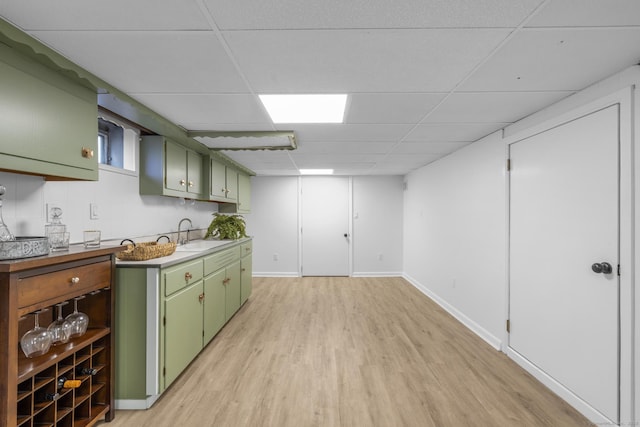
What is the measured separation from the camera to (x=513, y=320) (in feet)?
8.68

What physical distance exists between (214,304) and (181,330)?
66 centimetres

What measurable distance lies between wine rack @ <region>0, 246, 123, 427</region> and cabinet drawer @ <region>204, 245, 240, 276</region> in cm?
97

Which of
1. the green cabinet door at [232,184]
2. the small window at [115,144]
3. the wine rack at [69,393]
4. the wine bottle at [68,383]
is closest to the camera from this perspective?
the wine rack at [69,393]

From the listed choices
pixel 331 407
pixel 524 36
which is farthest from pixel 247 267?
pixel 524 36

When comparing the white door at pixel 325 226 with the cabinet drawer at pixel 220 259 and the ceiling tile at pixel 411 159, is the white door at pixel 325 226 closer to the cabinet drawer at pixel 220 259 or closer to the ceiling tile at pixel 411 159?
the ceiling tile at pixel 411 159

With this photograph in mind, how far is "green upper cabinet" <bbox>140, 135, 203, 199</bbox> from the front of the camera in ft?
9.05

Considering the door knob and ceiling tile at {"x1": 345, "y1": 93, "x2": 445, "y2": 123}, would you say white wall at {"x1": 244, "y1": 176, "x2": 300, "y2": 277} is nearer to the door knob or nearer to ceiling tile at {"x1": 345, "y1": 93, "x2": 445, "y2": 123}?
ceiling tile at {"x1": 345, "y1": 93, "x2": 445, "y2": 123}

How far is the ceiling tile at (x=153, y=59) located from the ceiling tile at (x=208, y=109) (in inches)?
4.3

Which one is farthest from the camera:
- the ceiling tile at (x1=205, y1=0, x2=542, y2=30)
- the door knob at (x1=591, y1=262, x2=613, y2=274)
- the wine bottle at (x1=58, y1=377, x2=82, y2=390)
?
the door knob at (x1=591, y1=262, x2=613, y2=274)

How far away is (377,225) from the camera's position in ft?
20.0

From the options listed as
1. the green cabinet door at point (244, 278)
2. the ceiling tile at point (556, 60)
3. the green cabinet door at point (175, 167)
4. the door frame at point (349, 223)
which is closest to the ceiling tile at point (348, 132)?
the ceiling tile at point (556, 60)

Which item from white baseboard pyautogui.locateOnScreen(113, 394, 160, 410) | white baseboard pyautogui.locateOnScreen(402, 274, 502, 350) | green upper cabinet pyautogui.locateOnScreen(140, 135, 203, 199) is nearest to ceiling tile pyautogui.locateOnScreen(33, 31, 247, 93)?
green upper cabinet pyautogui.locateOnScreen(140, 135, 203, 199)

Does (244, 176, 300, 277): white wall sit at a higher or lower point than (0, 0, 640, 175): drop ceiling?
lower

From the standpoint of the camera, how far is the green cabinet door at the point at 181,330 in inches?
82.3
